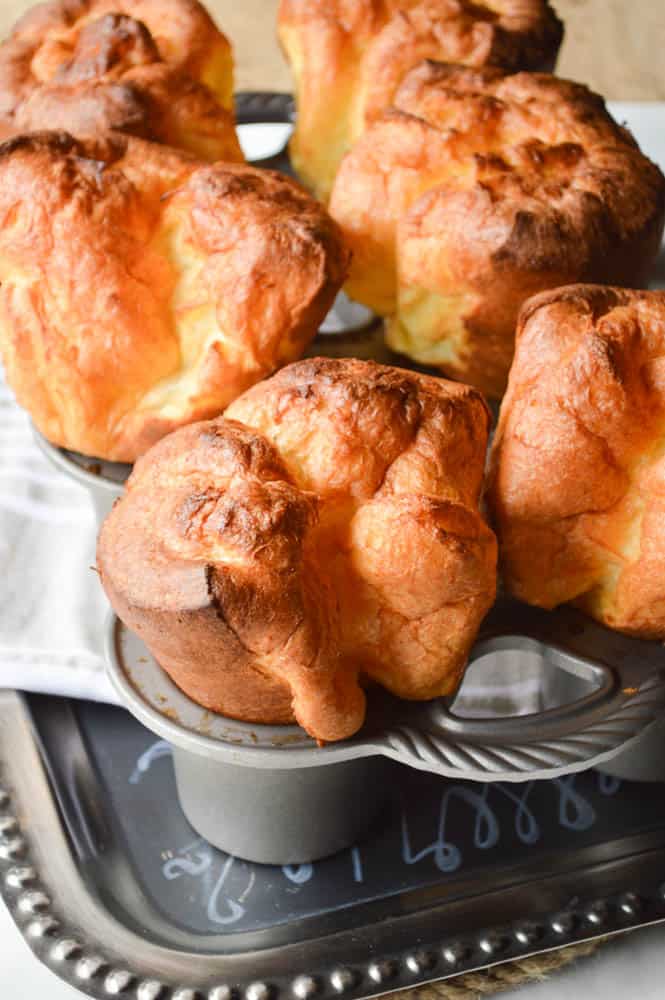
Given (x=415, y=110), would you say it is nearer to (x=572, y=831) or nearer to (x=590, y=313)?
(x=590, y=313)

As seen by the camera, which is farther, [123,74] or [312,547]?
[123,74]

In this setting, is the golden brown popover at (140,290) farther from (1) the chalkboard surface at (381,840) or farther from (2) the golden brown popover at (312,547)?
(1) the chalkboard surface at (381,840)

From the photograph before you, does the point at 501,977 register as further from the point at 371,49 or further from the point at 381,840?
the point at 371,49

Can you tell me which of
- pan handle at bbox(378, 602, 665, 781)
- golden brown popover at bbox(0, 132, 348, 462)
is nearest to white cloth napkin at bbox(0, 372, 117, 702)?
golden brown popover at bbox(0, 132, 348, 462)

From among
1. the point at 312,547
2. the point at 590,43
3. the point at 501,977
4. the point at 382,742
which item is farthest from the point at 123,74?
the point at 590,43

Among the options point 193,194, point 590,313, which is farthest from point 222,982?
point 193,194

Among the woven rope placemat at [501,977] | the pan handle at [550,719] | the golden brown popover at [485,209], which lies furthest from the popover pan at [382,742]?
the golden brown popover at [485,209]
